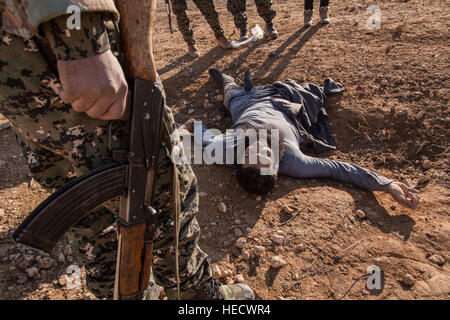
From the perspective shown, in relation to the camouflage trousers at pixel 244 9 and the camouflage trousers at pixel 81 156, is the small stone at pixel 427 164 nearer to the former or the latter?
the camouflage trousers at pixel 81 156

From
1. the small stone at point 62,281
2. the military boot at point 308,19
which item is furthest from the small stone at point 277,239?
the military boot at point 308,19

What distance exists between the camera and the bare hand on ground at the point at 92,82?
70 cm

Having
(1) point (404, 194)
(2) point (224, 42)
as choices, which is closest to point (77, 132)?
(1) point (404, 194)

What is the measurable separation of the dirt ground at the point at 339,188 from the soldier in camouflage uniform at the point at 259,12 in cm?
25

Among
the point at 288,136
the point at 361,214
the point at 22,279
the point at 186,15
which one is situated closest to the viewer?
the point at 22,279

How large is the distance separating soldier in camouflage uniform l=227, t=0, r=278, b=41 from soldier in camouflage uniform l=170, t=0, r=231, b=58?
1.20ft

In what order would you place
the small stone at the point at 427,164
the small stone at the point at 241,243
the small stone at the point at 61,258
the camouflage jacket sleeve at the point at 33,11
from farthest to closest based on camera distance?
the small stone at the point at 427,164 < the small stone at the point at 241,243 < the small stone at the point at 61,258 < the camouflage jacket sleeve at the point at 33,11

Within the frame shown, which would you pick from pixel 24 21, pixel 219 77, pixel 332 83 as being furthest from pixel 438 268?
pixel 219 77

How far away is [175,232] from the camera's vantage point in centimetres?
105

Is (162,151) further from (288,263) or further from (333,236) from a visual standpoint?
(333,236)

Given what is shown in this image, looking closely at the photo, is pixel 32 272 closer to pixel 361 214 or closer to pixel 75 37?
pixel 75 37

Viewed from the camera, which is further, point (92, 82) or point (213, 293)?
point (213, 293)

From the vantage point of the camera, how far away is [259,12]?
4.18 meters

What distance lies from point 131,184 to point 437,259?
1.85 metres
